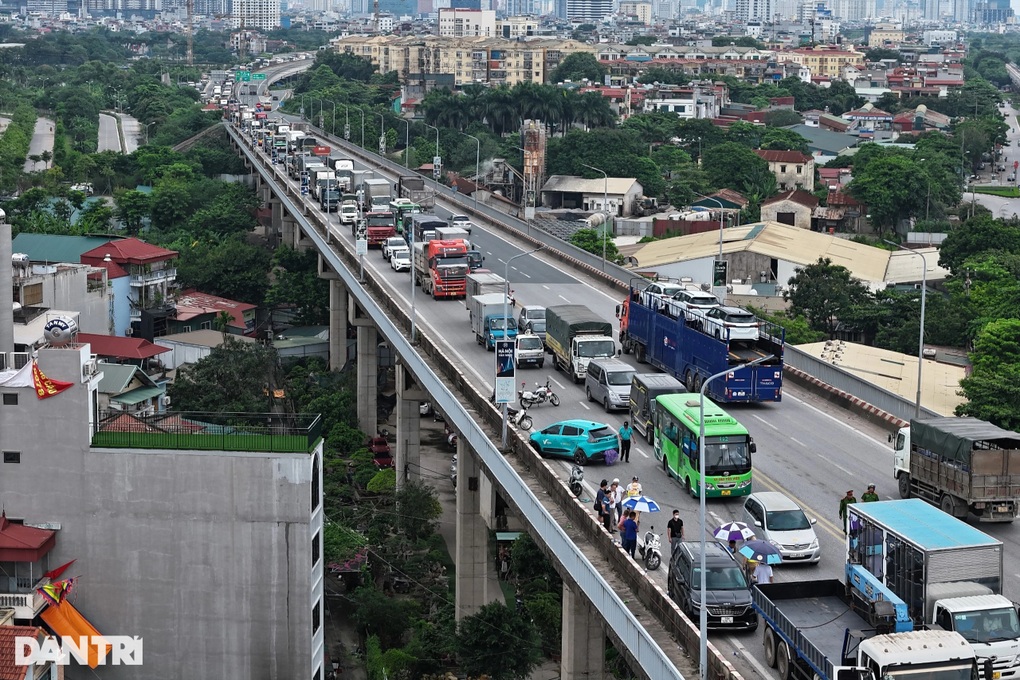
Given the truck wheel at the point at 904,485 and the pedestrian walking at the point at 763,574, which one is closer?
the pedestrian walking at the point at 763,574

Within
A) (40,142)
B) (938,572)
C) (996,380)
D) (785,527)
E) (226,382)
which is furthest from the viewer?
(40,142)

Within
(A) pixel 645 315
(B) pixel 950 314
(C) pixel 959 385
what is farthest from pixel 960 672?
(B) pixel 950 314

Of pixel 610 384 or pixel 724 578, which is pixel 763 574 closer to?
pixel 724 578

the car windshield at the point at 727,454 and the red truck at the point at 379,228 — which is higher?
the red truck at the point at 379,228

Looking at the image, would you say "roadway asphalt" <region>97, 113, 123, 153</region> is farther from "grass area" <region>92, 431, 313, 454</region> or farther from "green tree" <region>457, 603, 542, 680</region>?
"grass area" <region>92, 431, 313, 454</region>

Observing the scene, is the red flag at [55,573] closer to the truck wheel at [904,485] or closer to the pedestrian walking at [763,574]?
the pedestrian walking at [763,574]

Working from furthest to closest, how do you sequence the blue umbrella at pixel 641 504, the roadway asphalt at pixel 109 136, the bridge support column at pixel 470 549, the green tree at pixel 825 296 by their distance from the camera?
1. the roadway asphalt at pixel 109 136
2. the green tree at pixel 825 296
3. the bridge support column at pixel 470 549
4. the blue umbrella at pixel 641 504

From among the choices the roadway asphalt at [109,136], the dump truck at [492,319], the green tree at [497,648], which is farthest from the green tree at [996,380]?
the roadway asphalt at [109,136]

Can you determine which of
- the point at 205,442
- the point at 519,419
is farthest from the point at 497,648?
→ the point at 205,442
